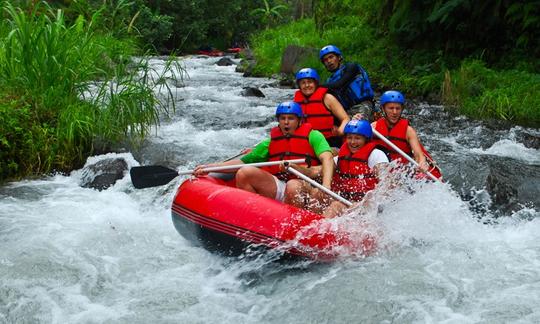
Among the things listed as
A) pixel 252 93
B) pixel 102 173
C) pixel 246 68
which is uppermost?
pixel 102 173

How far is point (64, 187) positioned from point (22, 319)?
2.58 m

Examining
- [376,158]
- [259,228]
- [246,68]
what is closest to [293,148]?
[376,158]

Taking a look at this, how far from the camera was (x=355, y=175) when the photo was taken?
462 cm

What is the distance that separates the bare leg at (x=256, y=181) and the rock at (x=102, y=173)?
2.02 m

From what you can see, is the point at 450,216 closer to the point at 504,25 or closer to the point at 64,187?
the point at 64,187

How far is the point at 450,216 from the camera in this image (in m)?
4.98

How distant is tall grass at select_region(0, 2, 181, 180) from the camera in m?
5.97

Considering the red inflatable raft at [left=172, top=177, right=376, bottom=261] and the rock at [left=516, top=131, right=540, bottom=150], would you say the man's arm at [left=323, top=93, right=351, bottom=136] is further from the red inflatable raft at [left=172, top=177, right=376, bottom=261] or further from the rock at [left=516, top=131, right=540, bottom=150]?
the rock at [left=516, top=131, right=540, bottom=150]

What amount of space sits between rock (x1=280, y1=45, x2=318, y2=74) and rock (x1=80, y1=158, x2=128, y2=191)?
24.0 ft

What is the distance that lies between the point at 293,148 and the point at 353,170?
0.50 meters

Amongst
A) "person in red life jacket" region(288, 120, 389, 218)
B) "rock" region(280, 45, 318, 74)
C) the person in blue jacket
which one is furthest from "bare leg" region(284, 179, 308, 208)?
"rock" region(280, 45, 318, 74)

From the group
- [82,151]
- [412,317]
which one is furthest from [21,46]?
[412,317]

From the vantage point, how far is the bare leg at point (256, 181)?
15.1 feet

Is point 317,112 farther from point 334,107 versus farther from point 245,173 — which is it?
point 245,173
